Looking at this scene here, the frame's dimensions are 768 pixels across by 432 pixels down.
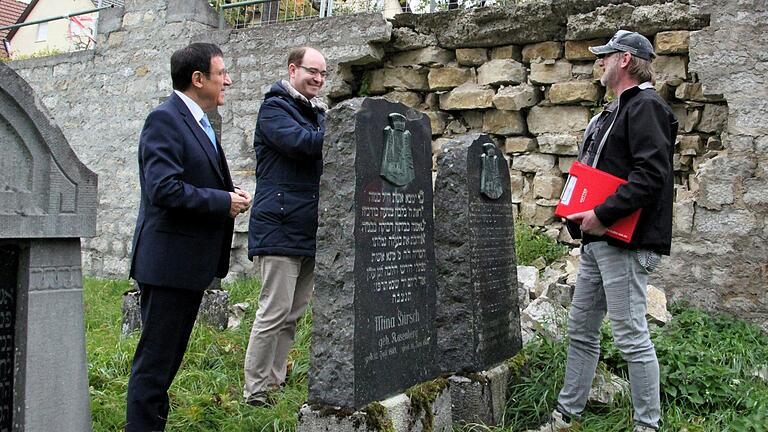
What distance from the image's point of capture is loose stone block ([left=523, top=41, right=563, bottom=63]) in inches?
249

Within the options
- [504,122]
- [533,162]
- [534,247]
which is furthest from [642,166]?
[504,122]

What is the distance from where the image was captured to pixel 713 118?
18.6ft

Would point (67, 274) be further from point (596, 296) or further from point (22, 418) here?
point (596, 296)

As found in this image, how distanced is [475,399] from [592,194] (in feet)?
3.83

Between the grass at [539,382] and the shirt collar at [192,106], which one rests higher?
the shirt collar at [192,106]

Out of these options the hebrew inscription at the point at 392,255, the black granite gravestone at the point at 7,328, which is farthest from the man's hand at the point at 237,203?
the black granite gravestone at the point at 7,328

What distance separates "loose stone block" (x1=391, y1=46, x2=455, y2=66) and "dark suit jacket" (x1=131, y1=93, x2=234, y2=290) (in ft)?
13.0

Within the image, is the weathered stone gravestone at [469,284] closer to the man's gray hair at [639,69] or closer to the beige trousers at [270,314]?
the beige trousers at [270,314]

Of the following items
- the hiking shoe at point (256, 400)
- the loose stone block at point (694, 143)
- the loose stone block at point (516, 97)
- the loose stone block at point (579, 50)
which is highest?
the loose stone block at point (579, 50)

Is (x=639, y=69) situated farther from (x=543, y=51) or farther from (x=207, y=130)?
(x=543, y=51)

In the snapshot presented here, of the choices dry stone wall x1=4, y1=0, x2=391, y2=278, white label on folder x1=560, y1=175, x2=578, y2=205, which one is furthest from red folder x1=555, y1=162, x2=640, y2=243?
dry stone wall x1=4, y1=0, x2=391, y2=278

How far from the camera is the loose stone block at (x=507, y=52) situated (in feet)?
21.3

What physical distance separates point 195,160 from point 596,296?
202 cm

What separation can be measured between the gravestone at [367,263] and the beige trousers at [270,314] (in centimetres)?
68
